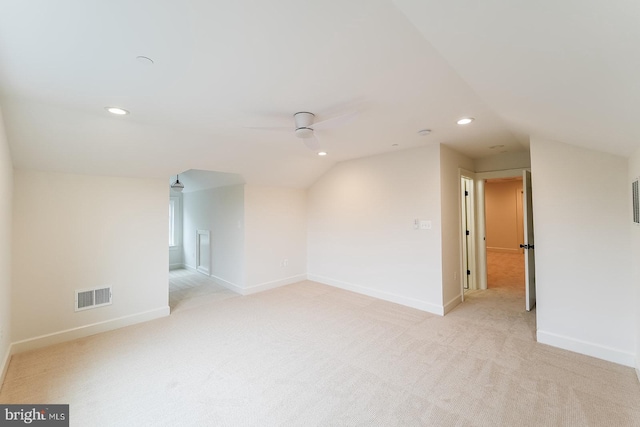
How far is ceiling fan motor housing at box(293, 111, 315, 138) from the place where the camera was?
2.39m

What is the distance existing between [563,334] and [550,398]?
1096 mm

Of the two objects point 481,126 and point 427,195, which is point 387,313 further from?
point 481,126

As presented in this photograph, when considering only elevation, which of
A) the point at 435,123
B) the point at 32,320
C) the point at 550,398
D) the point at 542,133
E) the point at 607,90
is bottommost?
the point at 550,398

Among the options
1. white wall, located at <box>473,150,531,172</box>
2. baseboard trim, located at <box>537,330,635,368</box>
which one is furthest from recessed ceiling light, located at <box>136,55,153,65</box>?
white wall, located at <box>473,150,531,172</box>

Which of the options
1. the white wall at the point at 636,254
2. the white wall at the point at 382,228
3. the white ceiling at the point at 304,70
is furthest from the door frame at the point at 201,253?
the white wall at the point at 636,254

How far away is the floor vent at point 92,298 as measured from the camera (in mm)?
3139

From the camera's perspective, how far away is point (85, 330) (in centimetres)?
315

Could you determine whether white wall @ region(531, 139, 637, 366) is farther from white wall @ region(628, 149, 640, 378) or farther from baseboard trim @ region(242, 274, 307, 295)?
baseboard trim @ region(242, 274, 307, 295)

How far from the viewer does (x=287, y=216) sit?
529 centimetres

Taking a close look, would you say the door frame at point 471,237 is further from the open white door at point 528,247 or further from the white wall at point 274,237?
the white wall at point 274,237

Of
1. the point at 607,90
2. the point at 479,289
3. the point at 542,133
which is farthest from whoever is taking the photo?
the point at 479,289

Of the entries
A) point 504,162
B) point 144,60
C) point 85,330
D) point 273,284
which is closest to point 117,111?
point 144,60

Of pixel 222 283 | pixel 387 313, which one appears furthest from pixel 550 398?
pixel 222 283

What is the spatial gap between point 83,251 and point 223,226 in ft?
7.32
